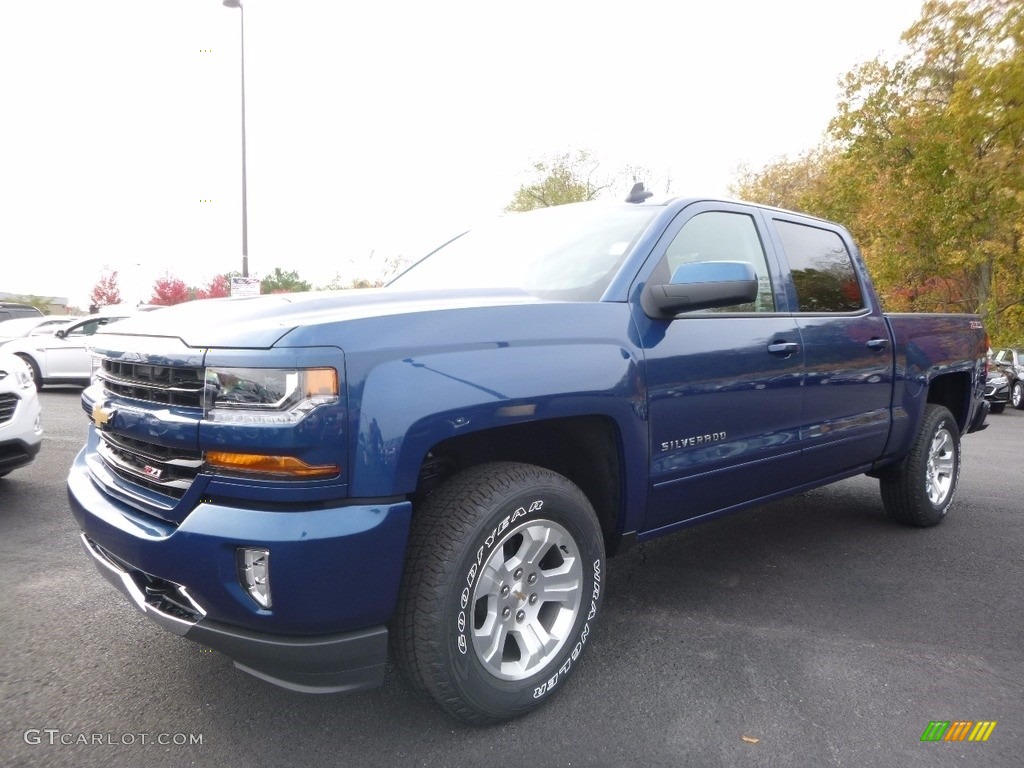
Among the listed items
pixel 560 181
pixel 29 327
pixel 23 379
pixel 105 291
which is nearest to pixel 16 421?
pixel 23 379

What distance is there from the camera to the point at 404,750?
93.3 inches

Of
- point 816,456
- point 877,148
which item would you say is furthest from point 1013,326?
point 816,456

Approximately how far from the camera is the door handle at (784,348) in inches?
135

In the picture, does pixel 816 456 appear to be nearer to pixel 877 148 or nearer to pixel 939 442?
pixel 939 442

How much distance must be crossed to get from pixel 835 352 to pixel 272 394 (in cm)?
291

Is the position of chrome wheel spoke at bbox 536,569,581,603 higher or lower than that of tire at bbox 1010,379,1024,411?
higher

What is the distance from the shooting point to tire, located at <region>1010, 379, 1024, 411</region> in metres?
16.3

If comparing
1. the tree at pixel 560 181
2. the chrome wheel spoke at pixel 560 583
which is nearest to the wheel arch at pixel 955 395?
the chrome wheel spoke at pixel 560 583

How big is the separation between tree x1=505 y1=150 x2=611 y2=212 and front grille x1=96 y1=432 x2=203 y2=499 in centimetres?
3577

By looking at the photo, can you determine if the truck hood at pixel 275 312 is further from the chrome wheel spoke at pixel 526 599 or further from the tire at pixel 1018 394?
the tire at pixel 1018 394

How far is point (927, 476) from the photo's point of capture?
4.87 m

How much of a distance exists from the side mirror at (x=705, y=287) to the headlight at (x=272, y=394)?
1.35 meters

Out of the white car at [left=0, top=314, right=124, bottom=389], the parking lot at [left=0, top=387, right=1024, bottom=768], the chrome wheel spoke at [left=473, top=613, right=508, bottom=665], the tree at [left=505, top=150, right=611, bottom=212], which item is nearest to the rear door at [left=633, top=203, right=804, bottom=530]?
the parking lot at [left=0, top=387, right=1024, bottom=768]

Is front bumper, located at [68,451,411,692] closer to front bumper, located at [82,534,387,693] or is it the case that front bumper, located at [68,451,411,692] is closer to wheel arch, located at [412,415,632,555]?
front bumper, located at [82,534,387,693]
